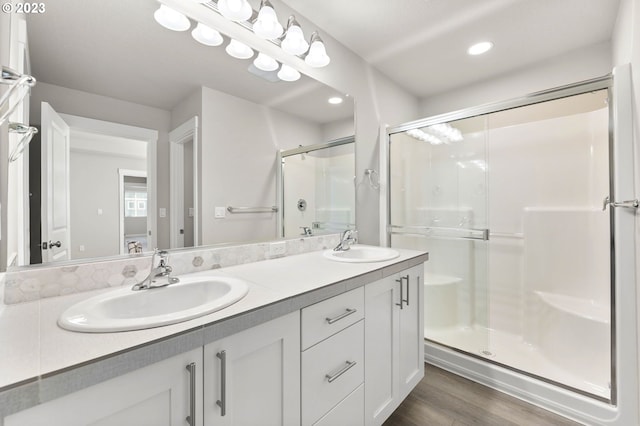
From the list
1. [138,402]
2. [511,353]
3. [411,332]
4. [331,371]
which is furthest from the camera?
[511,353]

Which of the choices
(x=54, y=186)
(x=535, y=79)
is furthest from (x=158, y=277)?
(x=535, y=79)

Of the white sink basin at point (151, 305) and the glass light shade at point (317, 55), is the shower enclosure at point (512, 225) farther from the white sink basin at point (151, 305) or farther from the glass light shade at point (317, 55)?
the white sink basin at point (151, 305)

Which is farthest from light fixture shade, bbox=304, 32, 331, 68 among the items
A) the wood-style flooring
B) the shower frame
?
the wood-style flooring

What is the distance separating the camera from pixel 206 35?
1298mm

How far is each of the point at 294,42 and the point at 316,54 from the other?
17cm

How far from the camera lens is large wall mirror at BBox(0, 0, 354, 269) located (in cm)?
91

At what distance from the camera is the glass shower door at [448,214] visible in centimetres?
222

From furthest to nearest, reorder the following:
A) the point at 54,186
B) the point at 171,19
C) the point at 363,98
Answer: the point at 363,98 < the point at 171,19 < the point at 54,186

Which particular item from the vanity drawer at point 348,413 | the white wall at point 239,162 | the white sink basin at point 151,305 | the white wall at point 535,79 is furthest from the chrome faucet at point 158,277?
the white wall at point 535,79

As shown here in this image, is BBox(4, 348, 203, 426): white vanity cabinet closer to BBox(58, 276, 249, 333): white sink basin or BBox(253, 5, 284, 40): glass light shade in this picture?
BBox(58, 276, 249, 333): white sink basin

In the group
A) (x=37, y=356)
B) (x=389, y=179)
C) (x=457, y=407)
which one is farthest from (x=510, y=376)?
(x=37, y=356)

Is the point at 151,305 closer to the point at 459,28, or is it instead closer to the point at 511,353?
the point at 459,28

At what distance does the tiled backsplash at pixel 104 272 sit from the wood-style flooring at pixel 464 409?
126cm

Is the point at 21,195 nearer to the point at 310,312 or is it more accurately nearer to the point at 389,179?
the point at 310,312
